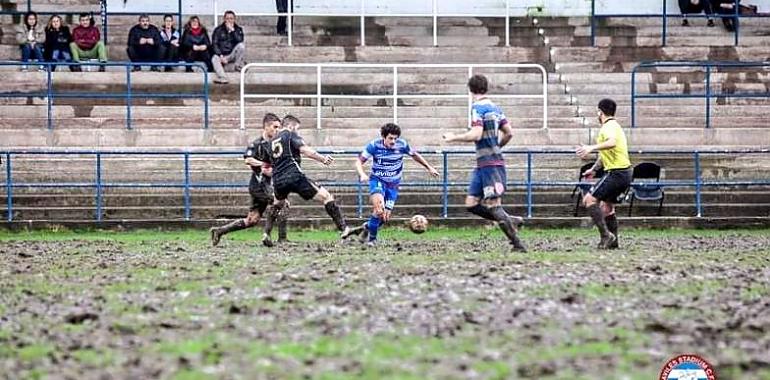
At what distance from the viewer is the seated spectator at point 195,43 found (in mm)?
32812

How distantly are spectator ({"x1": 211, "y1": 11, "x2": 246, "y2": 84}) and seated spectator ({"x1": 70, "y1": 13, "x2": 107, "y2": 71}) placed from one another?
83.8 inches

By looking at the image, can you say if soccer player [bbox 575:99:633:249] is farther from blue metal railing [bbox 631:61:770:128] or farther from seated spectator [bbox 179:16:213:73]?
seated spectator [bbox 179:16:213:73]

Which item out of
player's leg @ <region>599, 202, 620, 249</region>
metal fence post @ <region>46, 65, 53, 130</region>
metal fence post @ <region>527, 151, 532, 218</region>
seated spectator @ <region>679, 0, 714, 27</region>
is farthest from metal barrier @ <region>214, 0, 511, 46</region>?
player's leg @ <region>599, 202, 620, 249</region>

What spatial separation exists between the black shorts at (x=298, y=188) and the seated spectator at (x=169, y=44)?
37.1 ft

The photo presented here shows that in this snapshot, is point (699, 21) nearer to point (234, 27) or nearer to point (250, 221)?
point (234, 27)

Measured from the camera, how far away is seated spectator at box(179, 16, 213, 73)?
3281cm

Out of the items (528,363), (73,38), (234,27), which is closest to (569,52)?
(234,27)

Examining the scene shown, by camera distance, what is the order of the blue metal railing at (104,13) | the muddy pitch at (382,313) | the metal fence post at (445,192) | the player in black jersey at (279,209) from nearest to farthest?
the muddy pitch at (382,313), the player in black jersey at (279,209), the metal fence post at (445,192), the blue metal railing at (104,13)

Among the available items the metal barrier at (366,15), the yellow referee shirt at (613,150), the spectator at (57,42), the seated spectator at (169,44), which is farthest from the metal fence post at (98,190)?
the yellow referee shirt at (613,150)

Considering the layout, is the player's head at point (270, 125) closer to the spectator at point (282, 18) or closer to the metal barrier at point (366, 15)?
the metal barrier at point (366, 15)

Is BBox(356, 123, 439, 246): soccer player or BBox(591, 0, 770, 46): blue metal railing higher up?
BBox(591, 0, 770, 46): blue metal railing

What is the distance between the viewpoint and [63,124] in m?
31.0

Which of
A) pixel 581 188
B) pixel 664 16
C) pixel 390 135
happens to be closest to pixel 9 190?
pixel 390 135

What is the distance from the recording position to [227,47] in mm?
33062
